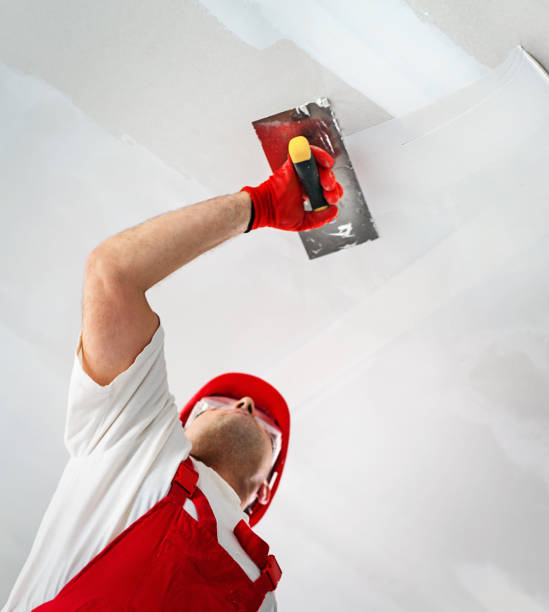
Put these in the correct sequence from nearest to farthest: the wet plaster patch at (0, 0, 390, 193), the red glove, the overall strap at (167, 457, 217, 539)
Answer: the overall strap at (167, 457, 217, 539) → the red glove → the wet plaster patch at (0, 0, 390, 193)

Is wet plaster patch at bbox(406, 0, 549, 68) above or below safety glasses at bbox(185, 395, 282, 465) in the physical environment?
above

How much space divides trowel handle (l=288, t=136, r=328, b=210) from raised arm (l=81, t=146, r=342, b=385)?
22 centimetres

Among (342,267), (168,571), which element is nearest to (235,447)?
(168,571)

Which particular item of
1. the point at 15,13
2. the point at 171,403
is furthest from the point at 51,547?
the point at 15,13

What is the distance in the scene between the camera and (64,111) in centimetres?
141

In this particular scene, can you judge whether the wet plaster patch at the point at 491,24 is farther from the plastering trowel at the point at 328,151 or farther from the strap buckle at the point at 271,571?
the strap buckle at the point at 271,571

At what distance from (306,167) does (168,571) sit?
868mm

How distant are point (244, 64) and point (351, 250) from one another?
532 millimetres

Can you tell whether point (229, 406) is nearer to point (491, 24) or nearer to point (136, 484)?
point (136, 484)

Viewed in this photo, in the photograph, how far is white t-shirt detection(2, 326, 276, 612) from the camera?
944 millimetres

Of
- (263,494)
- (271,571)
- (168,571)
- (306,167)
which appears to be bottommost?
(263,494)

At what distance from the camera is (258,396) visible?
156 centimetres

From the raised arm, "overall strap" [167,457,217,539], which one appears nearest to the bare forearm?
the raised arm

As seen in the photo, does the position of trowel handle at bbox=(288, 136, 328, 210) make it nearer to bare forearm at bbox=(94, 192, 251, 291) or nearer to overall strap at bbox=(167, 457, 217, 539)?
bare forearm at bbox=(94, 192, 251, 291)
